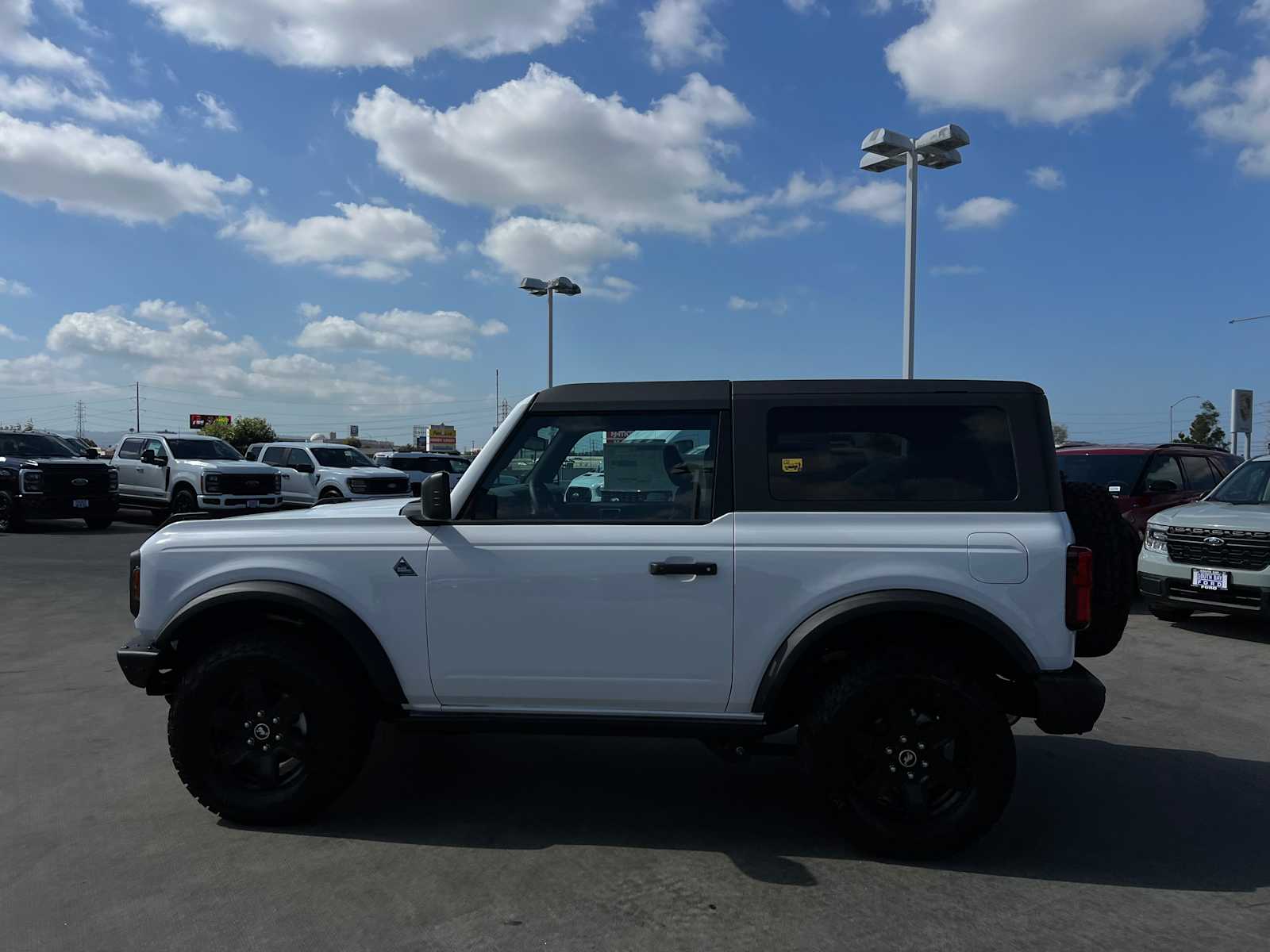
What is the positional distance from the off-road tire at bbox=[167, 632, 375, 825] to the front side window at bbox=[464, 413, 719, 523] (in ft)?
3.15

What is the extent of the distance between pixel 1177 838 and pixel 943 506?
1.76 meters

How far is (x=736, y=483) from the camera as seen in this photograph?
3.94m

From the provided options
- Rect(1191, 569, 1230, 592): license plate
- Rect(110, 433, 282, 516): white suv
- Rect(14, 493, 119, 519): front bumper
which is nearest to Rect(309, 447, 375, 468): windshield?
Rect(110, 433, 282, 516): white suv

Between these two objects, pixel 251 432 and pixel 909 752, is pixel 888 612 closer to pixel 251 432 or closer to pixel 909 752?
pixel 909 752

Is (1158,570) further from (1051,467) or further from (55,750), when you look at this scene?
(55,750)

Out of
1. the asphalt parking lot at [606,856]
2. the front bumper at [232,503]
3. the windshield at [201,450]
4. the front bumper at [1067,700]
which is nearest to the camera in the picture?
the asphalt parking lot at [606,856]

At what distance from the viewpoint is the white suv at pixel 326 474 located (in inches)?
819

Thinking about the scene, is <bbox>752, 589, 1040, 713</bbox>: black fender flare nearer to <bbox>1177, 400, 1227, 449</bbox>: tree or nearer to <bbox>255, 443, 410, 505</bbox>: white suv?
<bbox>255, 443, 410, 505</bbox>: white suv

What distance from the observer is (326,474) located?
21250 mm

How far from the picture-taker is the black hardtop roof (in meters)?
3.97

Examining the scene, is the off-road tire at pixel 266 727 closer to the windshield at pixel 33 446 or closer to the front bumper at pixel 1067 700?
the front bumper at pixel 1067 700

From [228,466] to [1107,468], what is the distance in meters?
15.6

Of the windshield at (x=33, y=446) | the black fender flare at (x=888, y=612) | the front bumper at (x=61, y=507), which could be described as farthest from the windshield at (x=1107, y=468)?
the windshield at (x=33, y=446)

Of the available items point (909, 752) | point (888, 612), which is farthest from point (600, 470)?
point (909, 752)
